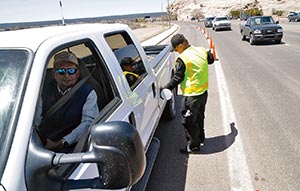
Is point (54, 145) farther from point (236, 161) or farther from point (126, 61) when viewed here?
point (236, 161)

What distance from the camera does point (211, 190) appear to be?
342 cm

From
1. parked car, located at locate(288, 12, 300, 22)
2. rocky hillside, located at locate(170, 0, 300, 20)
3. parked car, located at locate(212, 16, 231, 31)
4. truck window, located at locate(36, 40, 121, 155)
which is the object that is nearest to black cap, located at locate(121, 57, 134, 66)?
truck window, located at locate(36, 40, 121, 155)

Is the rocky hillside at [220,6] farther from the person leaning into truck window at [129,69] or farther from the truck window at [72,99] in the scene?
the truck window at [72,99]

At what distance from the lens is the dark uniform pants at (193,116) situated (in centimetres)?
420

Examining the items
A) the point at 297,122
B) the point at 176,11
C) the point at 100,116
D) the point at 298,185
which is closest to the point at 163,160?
the point at 298,185

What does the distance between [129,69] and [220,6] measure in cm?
13217

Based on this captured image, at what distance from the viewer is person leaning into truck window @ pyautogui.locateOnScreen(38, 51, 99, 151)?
2.12 m

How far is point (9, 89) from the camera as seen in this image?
170 cm

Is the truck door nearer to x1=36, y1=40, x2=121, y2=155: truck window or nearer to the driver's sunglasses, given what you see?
x1=36, y1=40, x2=121, y2=155: truck window

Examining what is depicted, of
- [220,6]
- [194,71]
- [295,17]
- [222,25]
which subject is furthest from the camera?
[220,6]

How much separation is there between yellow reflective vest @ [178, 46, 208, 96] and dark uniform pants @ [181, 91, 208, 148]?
0.11 m

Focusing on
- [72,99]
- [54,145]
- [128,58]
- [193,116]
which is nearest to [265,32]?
[193,116]

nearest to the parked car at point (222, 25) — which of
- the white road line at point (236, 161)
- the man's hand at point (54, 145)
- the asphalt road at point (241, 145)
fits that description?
the asphalt road at point (241, 145)

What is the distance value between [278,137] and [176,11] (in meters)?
155
